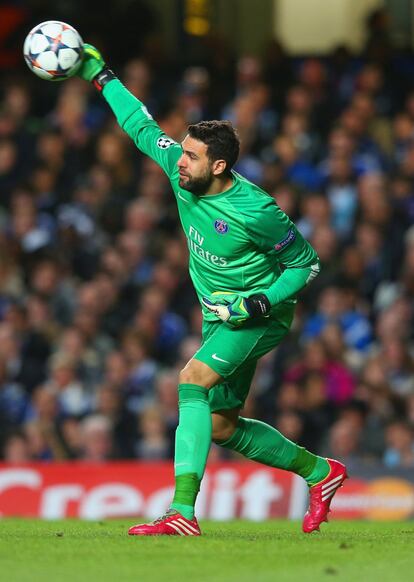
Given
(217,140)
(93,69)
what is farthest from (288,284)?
(93,69)

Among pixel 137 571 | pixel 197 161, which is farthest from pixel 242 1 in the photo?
pixel 137 571

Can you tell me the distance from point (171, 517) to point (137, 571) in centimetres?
113

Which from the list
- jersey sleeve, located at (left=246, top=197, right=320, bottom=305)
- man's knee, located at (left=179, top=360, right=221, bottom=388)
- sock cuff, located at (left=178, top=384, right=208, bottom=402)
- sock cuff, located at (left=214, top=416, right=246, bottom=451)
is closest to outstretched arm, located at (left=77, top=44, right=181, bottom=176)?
jersey sleeve, located at (left=246, top=197, right=320, bottom=305)

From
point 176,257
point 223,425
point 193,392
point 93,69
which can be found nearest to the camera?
point 193,392

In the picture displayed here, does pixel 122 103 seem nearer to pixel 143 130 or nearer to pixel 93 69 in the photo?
pixel 143 130

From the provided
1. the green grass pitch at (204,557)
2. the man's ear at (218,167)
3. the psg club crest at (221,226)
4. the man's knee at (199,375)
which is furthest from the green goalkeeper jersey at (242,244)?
the green grass pitch at (204,557)

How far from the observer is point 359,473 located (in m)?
11.5

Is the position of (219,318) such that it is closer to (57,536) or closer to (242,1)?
(57,536)

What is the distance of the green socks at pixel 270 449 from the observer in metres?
7.62

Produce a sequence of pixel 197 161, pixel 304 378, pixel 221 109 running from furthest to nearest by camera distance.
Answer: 1. pixel 221 109
2. pixel 304 378
3. pixel 197 161

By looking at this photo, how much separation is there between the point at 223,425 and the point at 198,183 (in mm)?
1367

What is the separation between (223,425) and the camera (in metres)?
7.53

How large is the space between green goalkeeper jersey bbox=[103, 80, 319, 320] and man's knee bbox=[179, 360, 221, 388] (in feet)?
1.33

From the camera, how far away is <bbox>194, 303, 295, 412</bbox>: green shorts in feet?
23.3
